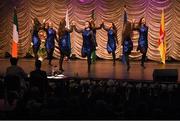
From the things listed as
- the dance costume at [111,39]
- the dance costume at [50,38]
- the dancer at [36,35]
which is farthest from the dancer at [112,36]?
the dancer at [36,35]

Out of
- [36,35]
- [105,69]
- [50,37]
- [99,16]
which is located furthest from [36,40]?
[99,16]

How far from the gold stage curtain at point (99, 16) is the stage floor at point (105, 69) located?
3.44 ft

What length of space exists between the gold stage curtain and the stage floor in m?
1.05

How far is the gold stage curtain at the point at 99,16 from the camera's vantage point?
18.5m

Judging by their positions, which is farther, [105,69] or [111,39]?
[111,39]

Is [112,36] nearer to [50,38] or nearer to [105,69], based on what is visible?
[105,69]

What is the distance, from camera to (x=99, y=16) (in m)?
19.6

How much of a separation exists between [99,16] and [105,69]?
4.45 meters

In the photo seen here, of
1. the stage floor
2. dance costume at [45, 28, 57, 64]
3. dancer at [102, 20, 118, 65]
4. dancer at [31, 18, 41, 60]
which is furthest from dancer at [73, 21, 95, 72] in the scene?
dancer at [31, 18, 41, 60]

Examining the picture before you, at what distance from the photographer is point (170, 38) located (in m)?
18.6

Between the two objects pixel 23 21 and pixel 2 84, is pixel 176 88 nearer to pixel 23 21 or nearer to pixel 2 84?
pixel 2 84

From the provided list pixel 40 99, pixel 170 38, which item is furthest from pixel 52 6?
pixel 40 99

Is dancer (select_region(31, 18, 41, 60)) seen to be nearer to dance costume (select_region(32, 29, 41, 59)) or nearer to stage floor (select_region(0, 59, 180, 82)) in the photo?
dance costume (select_region(32, 29, 41, 59))

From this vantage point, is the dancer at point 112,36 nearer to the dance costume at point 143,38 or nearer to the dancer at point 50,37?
the dance costume at point 143,38
